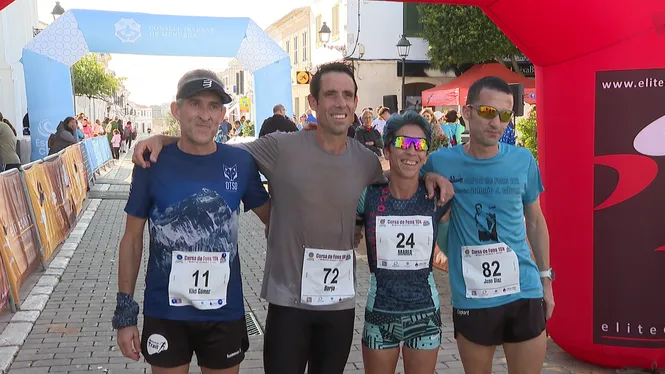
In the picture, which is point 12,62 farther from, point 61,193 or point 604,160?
point 604,160

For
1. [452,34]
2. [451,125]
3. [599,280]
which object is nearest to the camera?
[599,280]

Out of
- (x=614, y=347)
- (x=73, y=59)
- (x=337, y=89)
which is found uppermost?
(x=73, y=59)

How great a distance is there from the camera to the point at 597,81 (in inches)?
157

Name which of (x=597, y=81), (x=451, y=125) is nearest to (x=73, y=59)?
(x=451, y=125)

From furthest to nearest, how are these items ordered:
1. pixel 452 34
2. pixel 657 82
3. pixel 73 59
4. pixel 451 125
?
pixel 452 34
pixel 73 59
pixel 451 125
pixel 657 82

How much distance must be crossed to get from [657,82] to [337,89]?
2.18m

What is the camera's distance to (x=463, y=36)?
82.5ft

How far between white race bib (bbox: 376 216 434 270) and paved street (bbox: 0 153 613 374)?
1827mm

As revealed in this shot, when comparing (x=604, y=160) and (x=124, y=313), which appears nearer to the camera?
(x=124, y=313)

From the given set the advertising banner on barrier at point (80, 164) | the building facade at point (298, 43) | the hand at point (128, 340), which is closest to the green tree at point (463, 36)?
the building facade at point (298, 43)

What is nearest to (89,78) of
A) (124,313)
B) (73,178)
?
(73,178)

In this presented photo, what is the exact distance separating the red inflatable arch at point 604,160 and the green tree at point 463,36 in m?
21.4

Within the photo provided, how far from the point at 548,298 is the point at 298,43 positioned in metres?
36.5

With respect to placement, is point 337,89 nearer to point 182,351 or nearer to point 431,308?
point 431,308
